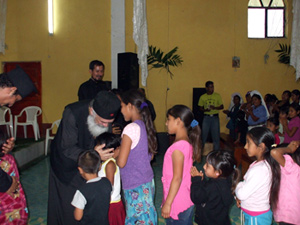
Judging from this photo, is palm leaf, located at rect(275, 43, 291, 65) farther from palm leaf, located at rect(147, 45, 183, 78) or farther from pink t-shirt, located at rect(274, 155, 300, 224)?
pink t-shirt, located at rect(274, 155, 300, 224)

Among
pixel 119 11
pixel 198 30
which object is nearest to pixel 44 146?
pixel 119 11

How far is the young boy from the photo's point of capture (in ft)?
6.68

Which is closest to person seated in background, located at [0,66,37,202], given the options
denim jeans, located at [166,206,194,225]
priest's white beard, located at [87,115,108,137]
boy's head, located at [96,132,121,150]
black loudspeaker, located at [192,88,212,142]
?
priest's white beard, located at [87,115,108,137]

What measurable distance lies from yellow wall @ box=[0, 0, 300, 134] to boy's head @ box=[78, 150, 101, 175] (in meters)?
5.99

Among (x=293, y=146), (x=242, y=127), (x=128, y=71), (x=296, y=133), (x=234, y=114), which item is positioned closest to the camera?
(x=293, y=146)

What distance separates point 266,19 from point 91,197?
8.01m

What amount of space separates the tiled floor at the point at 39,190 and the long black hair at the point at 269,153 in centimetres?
140

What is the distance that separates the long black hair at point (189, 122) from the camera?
236cm

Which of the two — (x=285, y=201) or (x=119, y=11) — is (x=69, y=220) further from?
(x=119, y=11)

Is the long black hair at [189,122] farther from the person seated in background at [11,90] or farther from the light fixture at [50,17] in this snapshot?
the light fixture at [50,17]

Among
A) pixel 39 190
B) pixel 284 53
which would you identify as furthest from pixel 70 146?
pixel 284 53

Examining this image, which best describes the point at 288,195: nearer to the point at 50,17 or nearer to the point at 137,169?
the point at 137,169

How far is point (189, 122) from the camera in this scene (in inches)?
94.0

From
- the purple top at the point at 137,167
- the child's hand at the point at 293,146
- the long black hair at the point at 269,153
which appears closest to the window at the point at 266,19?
the child's hand at the point at 293,146
